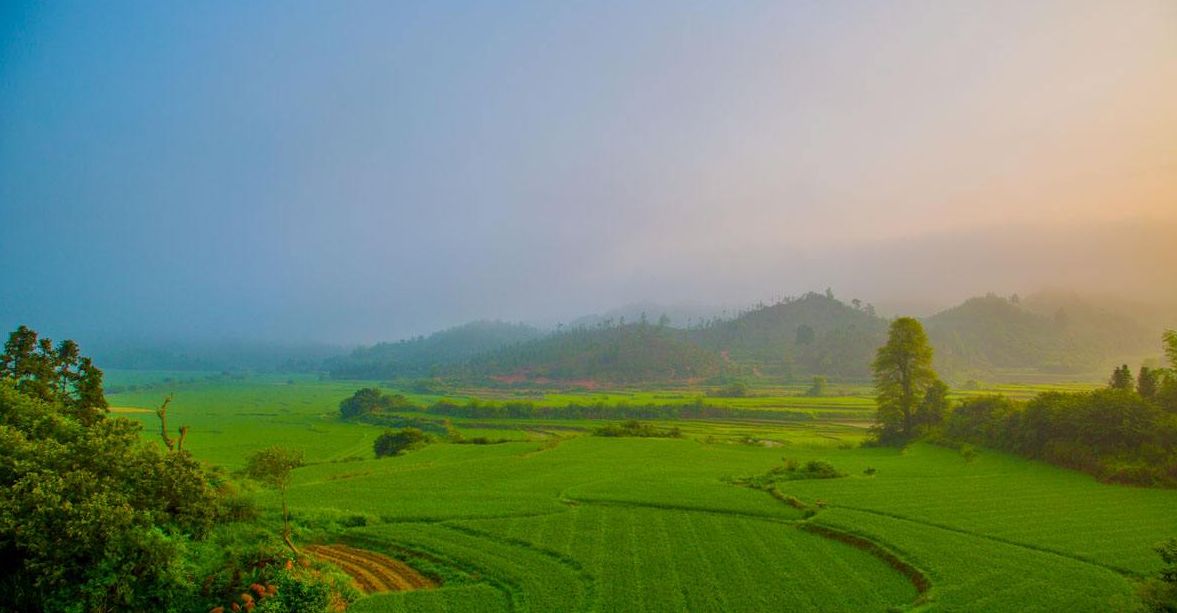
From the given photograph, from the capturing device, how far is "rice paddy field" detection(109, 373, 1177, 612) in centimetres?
1925

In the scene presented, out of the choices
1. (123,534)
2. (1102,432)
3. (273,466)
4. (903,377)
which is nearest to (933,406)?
(903,377)

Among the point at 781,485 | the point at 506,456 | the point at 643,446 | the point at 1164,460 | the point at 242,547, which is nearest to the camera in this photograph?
the point at 242,547

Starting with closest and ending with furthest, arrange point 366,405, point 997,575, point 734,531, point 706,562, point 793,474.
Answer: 1. point 997,575
2. point 706,562
3. point 734,531
4. point 793,474
5. point 366,405

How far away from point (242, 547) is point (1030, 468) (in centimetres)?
4487

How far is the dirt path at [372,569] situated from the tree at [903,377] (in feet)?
159

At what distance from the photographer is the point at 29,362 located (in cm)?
3869

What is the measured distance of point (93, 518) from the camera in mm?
17609

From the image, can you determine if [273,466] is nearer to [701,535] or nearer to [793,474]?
[701,535]

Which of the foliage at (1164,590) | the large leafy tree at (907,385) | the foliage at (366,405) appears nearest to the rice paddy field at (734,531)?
the foliage at (1164,590)

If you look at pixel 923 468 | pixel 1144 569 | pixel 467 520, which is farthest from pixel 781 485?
pixel 467 520

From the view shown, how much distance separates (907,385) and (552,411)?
67.8m

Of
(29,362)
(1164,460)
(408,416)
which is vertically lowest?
(408,416)

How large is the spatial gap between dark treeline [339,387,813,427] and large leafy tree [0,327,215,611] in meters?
84.3

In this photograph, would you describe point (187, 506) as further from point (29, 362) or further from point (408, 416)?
point (408, 416)
